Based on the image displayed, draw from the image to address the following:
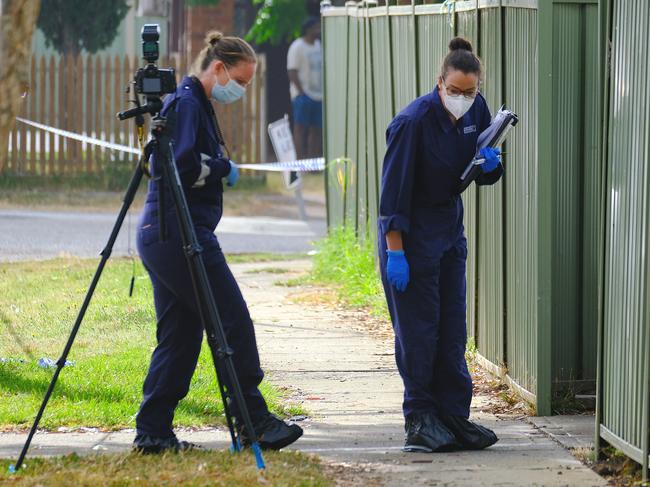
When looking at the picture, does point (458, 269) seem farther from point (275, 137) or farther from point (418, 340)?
point (275, 137)

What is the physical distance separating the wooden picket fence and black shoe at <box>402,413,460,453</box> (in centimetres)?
1376

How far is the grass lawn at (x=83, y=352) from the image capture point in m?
6.93

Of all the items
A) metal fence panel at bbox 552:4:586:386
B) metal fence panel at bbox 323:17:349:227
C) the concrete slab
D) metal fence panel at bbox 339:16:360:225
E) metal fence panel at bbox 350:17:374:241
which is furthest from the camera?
metal fence panel at bbox 323:17:349:227

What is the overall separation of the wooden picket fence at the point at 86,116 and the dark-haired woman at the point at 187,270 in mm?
13738

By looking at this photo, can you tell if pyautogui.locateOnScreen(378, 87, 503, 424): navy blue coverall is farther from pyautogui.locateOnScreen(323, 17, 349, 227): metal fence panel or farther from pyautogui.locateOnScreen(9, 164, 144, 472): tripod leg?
pyautogui.locateOnScreen(323, 17, 349, 227): metal fence panel

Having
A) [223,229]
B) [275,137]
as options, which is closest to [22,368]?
[223,229]

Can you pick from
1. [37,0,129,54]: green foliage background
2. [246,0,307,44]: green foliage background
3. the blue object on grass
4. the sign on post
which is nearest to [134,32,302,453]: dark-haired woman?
the blue object on grass

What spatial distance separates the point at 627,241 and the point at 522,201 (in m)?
1.54

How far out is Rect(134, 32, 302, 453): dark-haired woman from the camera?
5930mm

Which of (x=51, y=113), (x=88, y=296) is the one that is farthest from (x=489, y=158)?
(x=51, y=113)

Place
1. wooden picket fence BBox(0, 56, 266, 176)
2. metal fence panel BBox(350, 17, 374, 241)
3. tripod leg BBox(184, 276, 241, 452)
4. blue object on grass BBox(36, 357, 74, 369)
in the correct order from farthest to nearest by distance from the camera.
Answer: wooden picket fence BBox(0, 56, 266, 176) → metal fence panel BBox(350, 17, 374, 241) → blue object on grass BBox(36, 357, 74, 369) → tripod leg BBox(184, 276, 241, 452)

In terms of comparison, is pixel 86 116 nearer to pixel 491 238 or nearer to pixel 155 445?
pixel 491 238

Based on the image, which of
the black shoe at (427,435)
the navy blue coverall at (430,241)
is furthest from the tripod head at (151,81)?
the black shoe at (427,435)

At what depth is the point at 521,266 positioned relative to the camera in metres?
7.23
